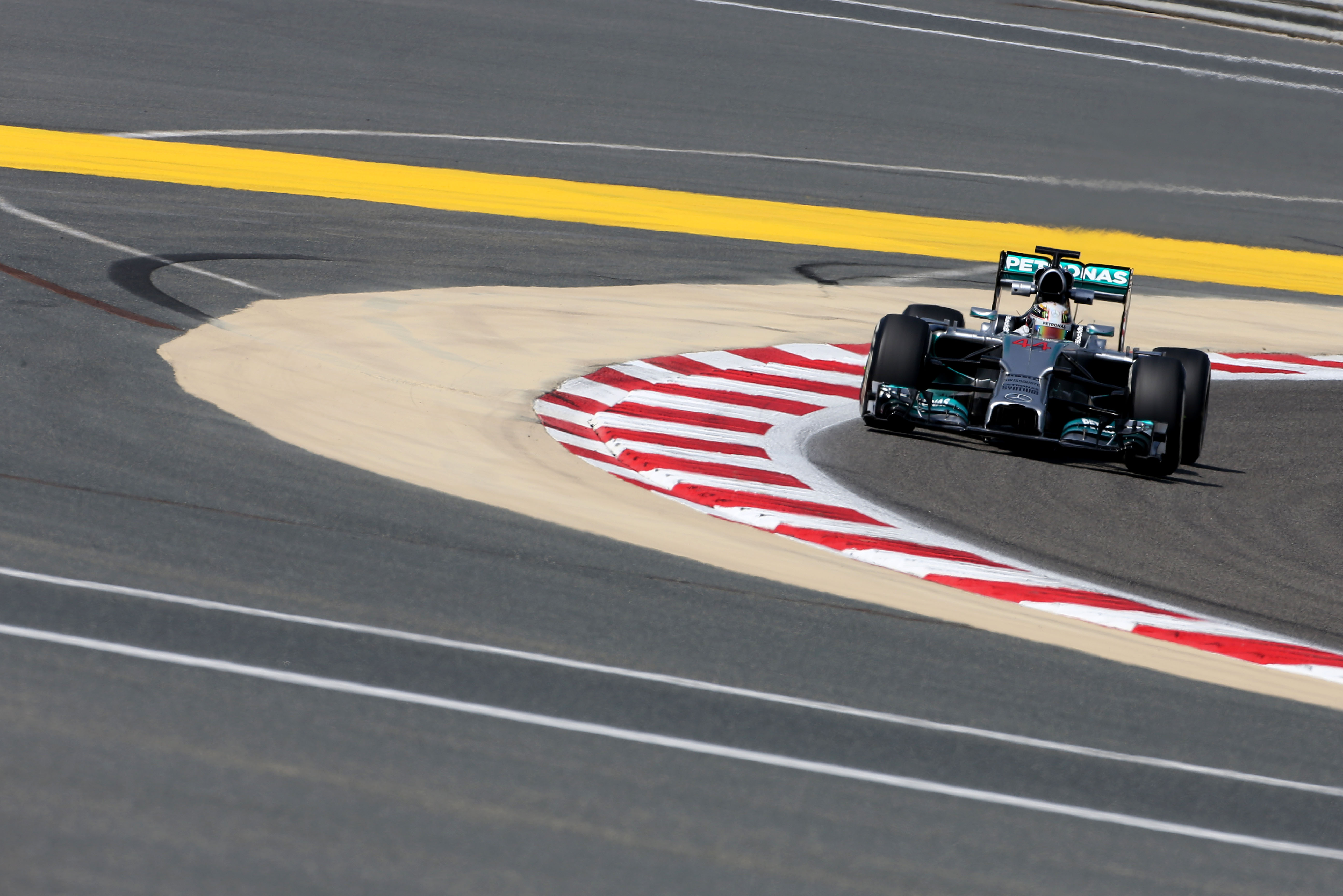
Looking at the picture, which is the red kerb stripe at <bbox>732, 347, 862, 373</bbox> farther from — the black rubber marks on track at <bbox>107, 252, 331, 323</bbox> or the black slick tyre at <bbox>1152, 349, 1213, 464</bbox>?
the black rubber marks on track at <bbox>107, 252, 331, 323</bbox>

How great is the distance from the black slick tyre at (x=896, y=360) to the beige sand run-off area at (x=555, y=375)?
6.95 feet

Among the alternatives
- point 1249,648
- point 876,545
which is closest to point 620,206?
point 876,545

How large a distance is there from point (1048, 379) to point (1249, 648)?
3509 mm

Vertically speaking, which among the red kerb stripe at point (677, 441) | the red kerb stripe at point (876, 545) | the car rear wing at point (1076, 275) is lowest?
the red kerb stripe at point (876, 545)

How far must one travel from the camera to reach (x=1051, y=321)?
11.0 metres

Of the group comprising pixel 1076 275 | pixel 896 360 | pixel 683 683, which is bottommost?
pixel 683 683

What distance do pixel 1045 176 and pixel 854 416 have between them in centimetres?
472

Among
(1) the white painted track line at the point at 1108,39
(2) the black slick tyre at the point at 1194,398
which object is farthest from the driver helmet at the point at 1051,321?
(1) the white painted track line at the point at 1108,39

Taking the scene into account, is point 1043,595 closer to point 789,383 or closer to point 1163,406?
point 1163,406

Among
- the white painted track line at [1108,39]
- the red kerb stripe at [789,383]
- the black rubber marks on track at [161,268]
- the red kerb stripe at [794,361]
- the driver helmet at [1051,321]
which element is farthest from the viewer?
the white painted track line at [1108,39]

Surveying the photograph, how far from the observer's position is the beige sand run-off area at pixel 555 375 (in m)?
7.40

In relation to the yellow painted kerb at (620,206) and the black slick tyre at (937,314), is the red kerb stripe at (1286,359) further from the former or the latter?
the black slick tyre at (937,314)

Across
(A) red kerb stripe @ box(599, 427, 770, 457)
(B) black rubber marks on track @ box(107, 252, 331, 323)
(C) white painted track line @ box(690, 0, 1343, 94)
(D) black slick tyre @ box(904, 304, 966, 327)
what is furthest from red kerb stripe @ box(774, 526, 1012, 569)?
(C) white painted track line @ box(690, 0, 1343, 94)

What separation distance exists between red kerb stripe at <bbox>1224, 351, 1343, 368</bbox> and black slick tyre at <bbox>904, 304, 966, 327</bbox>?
13.6ft
